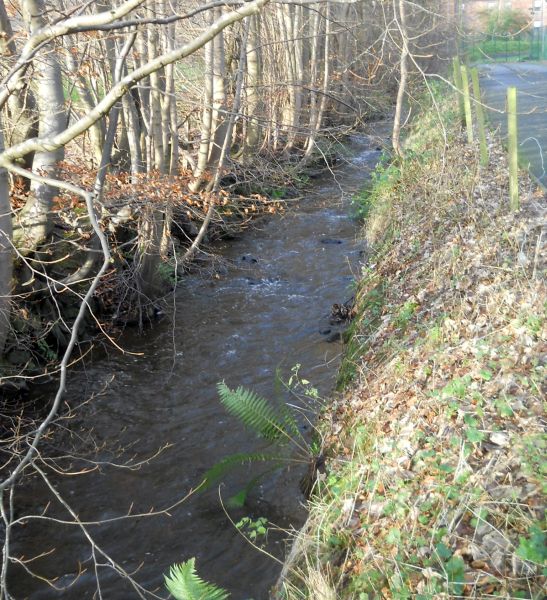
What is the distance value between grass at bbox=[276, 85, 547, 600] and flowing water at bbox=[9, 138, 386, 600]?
103 cm

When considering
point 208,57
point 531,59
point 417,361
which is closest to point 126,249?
point 208,57

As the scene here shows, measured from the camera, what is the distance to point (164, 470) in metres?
6.91

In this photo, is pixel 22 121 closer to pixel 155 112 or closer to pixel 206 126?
pixel 155 112

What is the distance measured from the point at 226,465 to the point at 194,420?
5.12ft

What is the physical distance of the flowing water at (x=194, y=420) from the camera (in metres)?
5.71

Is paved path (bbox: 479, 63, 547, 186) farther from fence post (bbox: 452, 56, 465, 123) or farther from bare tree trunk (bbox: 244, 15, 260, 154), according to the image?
bare tree trunk (bbox: 244, 15, 260, 154)

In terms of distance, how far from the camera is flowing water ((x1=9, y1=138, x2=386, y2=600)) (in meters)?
5.71

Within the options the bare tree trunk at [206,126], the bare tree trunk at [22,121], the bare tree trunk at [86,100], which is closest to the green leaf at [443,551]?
the bare tree trunk at [86,100]

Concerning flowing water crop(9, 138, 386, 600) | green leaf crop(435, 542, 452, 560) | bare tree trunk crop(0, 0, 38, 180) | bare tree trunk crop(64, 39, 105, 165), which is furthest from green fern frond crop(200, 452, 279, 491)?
bare tree trunk crop(0, 0, 38, 180)

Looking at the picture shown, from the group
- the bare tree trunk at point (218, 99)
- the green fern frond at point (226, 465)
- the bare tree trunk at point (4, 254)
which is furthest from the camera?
the bare tree trunk at point (218, 99)

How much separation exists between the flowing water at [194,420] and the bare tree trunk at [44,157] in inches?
77.3

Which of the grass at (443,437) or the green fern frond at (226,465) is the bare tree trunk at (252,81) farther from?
the green fern frond at (226,465)

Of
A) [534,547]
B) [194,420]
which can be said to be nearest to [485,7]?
[194,420]

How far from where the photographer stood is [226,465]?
631cm
